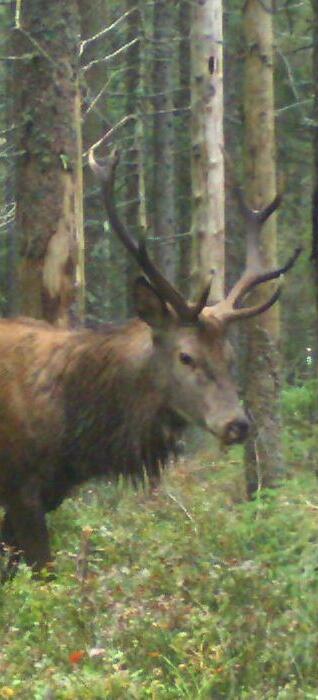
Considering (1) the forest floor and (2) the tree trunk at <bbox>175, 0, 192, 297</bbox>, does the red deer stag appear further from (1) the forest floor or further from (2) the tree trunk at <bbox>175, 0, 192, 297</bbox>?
(2) the tree trunk at <bbox>175, 0, 192, 297</bbox>

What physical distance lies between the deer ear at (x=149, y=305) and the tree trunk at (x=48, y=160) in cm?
173

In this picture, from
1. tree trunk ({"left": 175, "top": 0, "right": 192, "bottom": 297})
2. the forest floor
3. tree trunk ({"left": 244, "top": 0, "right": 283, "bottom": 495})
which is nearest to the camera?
the forest floor

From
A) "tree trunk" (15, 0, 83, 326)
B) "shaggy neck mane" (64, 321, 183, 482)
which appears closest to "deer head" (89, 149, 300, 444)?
"shaggy neck mane" (64, 321, 183, 482)

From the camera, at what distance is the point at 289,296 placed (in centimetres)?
2861

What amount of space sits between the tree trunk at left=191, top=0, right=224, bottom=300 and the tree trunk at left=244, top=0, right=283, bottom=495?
94 centimetres

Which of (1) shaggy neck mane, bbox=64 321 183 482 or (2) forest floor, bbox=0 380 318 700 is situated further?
(1) shaggy neck mane, bbox=64 321 183 482

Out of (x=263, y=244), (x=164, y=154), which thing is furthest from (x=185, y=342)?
(x=164, y=154)

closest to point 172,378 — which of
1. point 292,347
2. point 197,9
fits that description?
point 197,9

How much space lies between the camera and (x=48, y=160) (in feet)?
33.8

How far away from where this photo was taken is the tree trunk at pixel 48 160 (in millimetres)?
10305

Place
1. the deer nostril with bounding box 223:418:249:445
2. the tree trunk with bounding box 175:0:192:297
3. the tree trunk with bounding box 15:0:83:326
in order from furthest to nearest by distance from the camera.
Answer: the tree trunk with bounding box 175:0:192:297
the tree trunk with bounding box 15:0:83:326
the deer nostril with bounding box 223:418:249:445

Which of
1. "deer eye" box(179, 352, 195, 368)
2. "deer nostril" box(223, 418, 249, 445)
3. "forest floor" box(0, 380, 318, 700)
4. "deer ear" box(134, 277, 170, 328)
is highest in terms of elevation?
"deer ear" box(134, 277, 170, 328)

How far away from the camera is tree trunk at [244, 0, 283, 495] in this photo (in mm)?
11430

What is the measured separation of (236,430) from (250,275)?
60.6 inches
